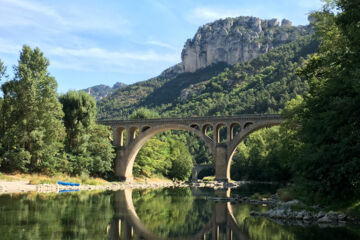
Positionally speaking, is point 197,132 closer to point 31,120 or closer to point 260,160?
point 260,160

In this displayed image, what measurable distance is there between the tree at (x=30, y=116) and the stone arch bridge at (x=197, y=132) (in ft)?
61.7

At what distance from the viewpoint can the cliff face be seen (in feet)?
509

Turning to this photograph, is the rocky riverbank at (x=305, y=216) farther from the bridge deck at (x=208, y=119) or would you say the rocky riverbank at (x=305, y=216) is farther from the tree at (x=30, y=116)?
the bridge deck at (x=208, y=119)

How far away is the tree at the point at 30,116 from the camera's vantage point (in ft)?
111

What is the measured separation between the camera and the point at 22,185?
3006 centimetres

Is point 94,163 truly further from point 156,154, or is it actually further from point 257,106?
point 257,106

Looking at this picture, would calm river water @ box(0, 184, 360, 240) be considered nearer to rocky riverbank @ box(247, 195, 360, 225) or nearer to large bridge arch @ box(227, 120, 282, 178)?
rocky riverbank @ box(247, 195, 360, 225)

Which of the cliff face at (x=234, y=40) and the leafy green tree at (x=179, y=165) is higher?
the cliff face at (x=234, y=40)

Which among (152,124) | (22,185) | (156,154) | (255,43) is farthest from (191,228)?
(255,43)

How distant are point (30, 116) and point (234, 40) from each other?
12966 centimetres

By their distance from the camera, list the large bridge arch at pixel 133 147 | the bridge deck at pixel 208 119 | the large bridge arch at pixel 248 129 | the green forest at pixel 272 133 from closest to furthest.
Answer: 1. the green forest at pixel 272 133
2. the large bridge arch at pixel 248 129
3. the bridge deck at pixel 208 119
4. the large bridge arch at pixel 133 147

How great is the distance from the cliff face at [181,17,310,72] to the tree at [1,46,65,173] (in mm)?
126121

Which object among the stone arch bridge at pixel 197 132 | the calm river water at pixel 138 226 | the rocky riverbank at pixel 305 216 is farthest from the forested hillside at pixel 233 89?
the calm river water at pixel 138 226

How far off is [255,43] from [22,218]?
485 feet
